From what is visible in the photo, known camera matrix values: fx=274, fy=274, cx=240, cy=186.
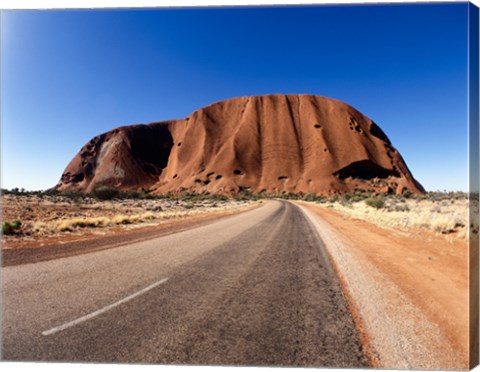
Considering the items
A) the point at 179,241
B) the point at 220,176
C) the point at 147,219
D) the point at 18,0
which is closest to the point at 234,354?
the point at 18,0

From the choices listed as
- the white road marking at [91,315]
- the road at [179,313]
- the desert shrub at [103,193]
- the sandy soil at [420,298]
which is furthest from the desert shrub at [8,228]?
the desert shrub at [103,193]

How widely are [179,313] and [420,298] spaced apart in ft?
12.0

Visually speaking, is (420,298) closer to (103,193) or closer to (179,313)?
(179,313)

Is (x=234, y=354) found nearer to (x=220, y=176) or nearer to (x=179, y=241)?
(x=179, y=241)

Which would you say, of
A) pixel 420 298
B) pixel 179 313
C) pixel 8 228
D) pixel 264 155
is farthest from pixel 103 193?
pixel 264 155

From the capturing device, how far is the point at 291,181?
89.1m

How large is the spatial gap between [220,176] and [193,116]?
33592 millimetres

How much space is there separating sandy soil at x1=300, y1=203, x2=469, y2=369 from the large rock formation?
77348 mm

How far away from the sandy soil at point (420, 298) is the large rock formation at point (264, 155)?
254ft

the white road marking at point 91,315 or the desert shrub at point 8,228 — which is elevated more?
the white road marking at point 91,315

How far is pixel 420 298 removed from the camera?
4.27m

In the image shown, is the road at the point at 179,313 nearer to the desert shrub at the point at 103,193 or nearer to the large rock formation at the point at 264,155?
the desert shrub at the point at 103,193

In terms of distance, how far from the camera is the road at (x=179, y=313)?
9.24 ft

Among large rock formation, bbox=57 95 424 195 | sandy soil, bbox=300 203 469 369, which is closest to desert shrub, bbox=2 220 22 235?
sandy soil, bbox=300 203 469 369
